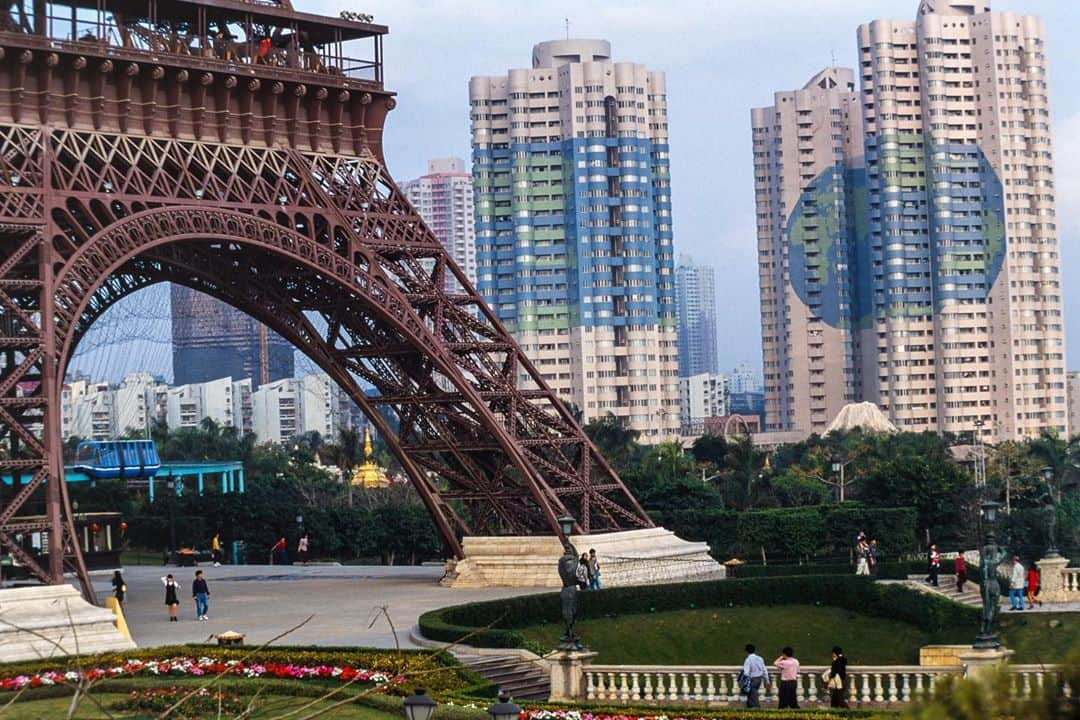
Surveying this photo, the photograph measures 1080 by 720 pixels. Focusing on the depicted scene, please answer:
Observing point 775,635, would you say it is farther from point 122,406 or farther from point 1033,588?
point 122,406

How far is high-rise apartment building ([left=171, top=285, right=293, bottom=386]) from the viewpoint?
524 feet

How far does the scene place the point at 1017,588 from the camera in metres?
40.3

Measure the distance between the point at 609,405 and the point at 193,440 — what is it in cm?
3497

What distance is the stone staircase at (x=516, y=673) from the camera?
30.8 metres

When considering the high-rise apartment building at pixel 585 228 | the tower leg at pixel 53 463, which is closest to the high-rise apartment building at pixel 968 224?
the high-rise apartment building at pixel 585 228

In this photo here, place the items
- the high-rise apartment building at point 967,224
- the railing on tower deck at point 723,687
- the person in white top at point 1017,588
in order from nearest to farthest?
1. the railing on tower deck at point 723,687
2. the person in white top at point 1017,588
3. the high-rise apartment building at point 967,224

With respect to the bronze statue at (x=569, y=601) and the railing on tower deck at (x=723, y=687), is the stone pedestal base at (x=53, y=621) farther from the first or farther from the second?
the railing on tower deck at (x=723, y=687)

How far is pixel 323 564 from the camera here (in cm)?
6166

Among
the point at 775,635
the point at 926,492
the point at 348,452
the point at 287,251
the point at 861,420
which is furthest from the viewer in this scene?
the point at 861,420

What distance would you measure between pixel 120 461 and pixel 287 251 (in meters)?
30.2

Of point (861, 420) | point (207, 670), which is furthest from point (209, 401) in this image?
point (207, 670)

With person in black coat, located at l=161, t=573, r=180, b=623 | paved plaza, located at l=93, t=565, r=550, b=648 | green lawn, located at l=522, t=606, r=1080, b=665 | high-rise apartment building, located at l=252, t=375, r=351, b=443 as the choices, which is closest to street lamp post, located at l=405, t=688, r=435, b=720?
paved plaza, located at l=93, t=565, r=550, b=648

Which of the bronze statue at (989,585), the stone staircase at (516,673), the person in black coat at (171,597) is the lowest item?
the stone staircase at (516,673)

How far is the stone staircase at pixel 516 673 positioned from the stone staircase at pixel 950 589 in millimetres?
12375
